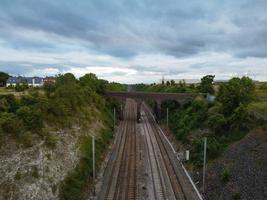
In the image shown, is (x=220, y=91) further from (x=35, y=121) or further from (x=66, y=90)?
(x=35, y=121)

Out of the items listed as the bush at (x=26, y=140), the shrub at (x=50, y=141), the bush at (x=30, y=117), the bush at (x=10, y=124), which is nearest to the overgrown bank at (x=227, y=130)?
the shrub at (x=50, y=141)

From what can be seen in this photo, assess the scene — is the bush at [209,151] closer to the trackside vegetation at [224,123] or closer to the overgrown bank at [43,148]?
the trackside vegetation at [224,123]

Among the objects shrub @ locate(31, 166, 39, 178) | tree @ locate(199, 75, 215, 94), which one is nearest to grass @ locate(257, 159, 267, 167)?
shrub @ locate(31, 166, 39, 178)

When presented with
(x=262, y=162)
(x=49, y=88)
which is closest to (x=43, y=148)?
(x=49, y=88)

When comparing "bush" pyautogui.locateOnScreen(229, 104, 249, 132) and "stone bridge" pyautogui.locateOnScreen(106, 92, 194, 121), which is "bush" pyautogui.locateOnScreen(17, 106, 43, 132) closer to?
"bush" pyautogui.locateOnScreen(229, 104, 249, 132)

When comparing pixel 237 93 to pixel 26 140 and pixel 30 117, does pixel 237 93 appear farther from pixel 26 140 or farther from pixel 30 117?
pixel 26 140

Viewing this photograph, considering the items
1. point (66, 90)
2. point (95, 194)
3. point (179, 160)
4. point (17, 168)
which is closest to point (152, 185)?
point (95, 194)
